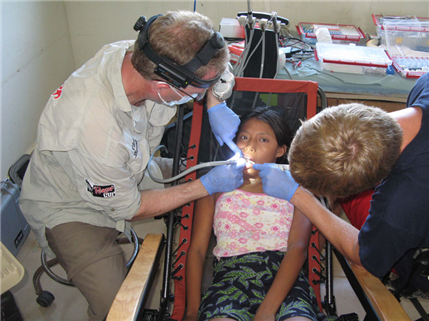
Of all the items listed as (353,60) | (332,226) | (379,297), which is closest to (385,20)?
(353,60)

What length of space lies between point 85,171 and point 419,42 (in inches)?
108

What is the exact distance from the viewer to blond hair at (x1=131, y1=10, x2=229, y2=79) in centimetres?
112

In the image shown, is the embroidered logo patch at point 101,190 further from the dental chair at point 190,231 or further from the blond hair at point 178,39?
the blond hair at point 178,39

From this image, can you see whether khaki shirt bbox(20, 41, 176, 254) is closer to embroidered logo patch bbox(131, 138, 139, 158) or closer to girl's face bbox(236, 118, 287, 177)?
embroidered logo patch bbox(131, 138, 139, 158)

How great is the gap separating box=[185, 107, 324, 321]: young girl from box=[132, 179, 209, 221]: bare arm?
0.53ft

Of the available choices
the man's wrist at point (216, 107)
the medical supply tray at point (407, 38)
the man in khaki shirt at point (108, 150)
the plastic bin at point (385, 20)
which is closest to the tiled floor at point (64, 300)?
the man in khaki shirt at point (108, 150)

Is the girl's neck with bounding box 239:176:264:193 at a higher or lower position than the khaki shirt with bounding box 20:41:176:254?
lower

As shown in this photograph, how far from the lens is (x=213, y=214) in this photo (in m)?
1.71

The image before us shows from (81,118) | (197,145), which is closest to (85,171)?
(81,118)

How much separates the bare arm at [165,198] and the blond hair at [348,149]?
24.4 inches

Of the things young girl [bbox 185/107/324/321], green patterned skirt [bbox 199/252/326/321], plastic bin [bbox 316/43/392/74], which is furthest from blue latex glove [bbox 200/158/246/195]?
plastic bin [bbox 316/43/392/74]

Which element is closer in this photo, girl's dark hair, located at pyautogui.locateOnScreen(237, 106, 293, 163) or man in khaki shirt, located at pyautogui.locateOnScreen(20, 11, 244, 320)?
man in khaki shirt, located at pyautogui.locateOnScreen(20, 11, 244, 320)

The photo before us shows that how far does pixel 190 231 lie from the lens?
1.72 meters

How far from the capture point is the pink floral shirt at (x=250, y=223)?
5.22ft
